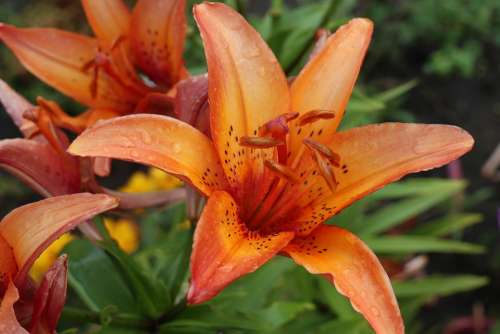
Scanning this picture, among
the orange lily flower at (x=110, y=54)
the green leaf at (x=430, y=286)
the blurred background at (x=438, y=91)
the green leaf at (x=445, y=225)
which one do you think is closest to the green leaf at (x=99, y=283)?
the orange lily flower at (x=110, y=54)

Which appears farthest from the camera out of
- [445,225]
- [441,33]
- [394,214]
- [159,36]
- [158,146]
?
[441,33]

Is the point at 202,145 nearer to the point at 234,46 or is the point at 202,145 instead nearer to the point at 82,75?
the point at 234,46

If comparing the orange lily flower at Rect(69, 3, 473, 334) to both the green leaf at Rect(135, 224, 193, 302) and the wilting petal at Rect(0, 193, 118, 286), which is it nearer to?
the wilting petal at Rect(0, 193, 118, 286)

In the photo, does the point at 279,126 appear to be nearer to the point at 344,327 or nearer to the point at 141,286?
the point at 141,286

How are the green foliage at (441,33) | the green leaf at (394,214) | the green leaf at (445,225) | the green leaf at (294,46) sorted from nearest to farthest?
1. the green leaf at (294,46)
2. the green leaf at (394,214)
3. the green leaf at (445,225)
4. the green foliage at (441,33)

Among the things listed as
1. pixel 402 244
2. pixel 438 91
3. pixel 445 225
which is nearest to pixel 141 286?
pixel 402 244

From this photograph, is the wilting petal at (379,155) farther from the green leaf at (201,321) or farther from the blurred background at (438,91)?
the blurred background at (438,91)

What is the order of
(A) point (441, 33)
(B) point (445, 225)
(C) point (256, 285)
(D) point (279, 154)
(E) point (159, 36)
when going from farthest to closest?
(A) point (441, 33)
(B) point (445, 225)
(C) point (256, 285)
(E) point (159, 36)
(D) point (279, 154)

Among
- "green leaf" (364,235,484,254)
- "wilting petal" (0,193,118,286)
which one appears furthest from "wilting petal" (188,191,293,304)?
"green leaf" (364,235,484,254)
